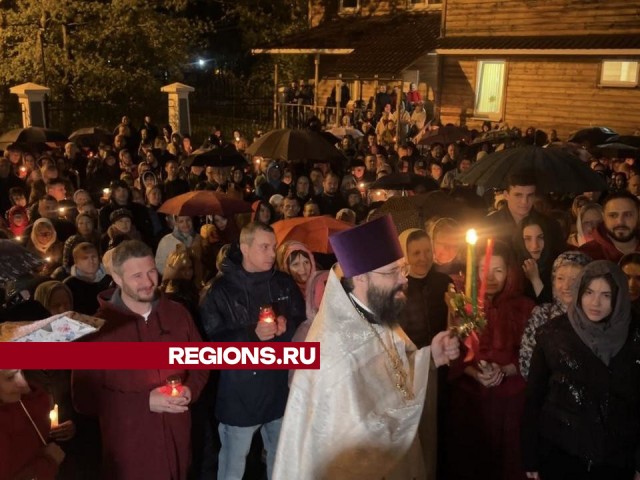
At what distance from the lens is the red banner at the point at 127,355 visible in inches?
138

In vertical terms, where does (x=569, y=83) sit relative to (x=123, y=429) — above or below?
above

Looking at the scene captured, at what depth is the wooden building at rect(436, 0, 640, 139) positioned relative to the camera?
18.0 m

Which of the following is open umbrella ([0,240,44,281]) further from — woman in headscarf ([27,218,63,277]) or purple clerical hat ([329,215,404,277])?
purple clerical hat ([329,215,404,277])

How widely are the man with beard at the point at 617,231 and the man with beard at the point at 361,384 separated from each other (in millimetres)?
2536

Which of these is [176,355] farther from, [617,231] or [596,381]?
[617,231]

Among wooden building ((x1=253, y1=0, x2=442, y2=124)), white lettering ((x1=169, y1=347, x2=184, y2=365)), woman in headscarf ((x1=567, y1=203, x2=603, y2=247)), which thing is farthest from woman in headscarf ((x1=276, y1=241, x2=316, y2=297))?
wooden building ((x1=253, y1=0, x2=442, y2=124))

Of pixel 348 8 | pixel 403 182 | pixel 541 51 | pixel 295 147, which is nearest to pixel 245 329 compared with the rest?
pixel 403 182

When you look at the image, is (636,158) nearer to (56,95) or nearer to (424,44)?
(424,44)

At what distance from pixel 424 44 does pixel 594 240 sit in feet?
58.9

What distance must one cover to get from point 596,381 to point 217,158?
8.22 meters

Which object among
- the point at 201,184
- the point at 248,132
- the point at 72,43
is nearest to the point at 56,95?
the point at 72,43

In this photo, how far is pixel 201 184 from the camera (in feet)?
33.4

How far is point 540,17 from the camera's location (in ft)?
64.9

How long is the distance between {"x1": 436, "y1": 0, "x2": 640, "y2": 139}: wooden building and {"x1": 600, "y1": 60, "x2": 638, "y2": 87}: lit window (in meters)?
0.03
